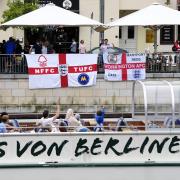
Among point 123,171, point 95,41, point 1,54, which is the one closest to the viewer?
point 123,171

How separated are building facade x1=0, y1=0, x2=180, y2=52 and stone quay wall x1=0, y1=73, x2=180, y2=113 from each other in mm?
12200

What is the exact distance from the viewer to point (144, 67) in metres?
25.5

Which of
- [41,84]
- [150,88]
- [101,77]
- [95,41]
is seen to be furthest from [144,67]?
[95,41]

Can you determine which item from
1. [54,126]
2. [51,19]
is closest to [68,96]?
[51,19]

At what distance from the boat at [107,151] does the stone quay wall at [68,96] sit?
9261mm

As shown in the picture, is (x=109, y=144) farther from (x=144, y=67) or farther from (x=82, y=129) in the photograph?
(x=144, y=67)

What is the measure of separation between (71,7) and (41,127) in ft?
80.4

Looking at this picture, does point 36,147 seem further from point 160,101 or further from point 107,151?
point 160,101

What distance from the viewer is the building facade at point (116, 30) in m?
38.5

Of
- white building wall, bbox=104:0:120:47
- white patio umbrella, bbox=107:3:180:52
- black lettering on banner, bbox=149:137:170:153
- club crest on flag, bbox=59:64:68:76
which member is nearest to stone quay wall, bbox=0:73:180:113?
club crest on flag, bbox=59:64:68:76

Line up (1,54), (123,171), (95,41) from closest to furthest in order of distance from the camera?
(123,171), (1,54), (95,41)

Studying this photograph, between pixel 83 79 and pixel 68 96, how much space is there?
2.31 ft

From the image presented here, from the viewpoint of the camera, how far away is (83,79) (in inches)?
995

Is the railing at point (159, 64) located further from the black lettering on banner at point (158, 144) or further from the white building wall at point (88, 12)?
the white building wall at point (88, 12)
